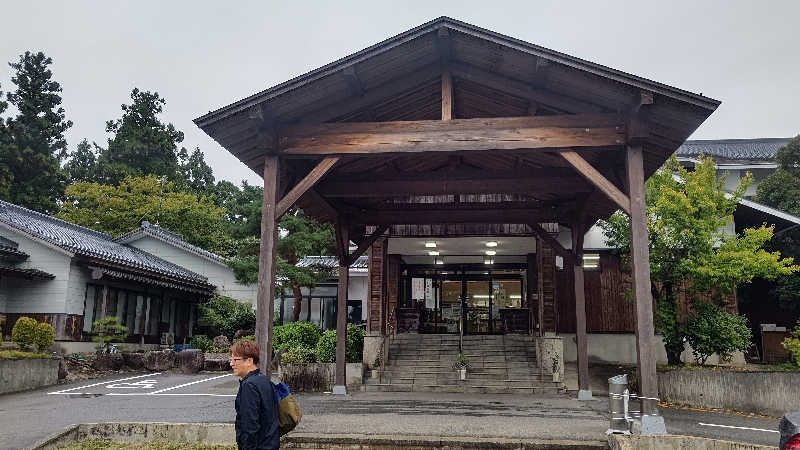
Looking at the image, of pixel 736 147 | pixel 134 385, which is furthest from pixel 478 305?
pixel 736 147

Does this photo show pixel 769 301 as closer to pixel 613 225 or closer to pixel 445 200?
pixel 613 225

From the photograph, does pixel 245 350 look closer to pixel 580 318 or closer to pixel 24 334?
pixel 580 318

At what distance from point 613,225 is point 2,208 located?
20.6 m

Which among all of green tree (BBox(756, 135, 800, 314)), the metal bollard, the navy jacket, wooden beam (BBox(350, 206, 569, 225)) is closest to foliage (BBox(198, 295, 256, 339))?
wooden beam (BBox(350, 206, 569, 225))

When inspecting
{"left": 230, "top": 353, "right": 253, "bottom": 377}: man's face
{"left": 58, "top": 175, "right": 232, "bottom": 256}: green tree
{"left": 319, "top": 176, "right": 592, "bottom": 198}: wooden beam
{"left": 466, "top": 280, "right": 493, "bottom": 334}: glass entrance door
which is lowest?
{"left": 230, "top": 353, "right": 253, "bottom": 377}: man's face

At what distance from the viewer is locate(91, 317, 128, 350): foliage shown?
1934cm

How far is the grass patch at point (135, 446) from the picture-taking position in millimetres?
7395

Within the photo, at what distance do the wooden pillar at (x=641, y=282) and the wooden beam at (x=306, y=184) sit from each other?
4.24 metres

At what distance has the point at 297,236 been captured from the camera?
2156cm

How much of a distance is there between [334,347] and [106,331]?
32.9 feet

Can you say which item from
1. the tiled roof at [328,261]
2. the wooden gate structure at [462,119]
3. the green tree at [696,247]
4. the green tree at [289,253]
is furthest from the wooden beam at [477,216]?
the tiled roof at [328,261]

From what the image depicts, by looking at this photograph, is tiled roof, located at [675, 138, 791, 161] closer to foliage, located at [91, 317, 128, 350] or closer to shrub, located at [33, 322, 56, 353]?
foliage, located at [91, 317, 128, 350]

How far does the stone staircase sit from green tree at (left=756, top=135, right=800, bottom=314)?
732cm

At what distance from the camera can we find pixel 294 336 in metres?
16.4
